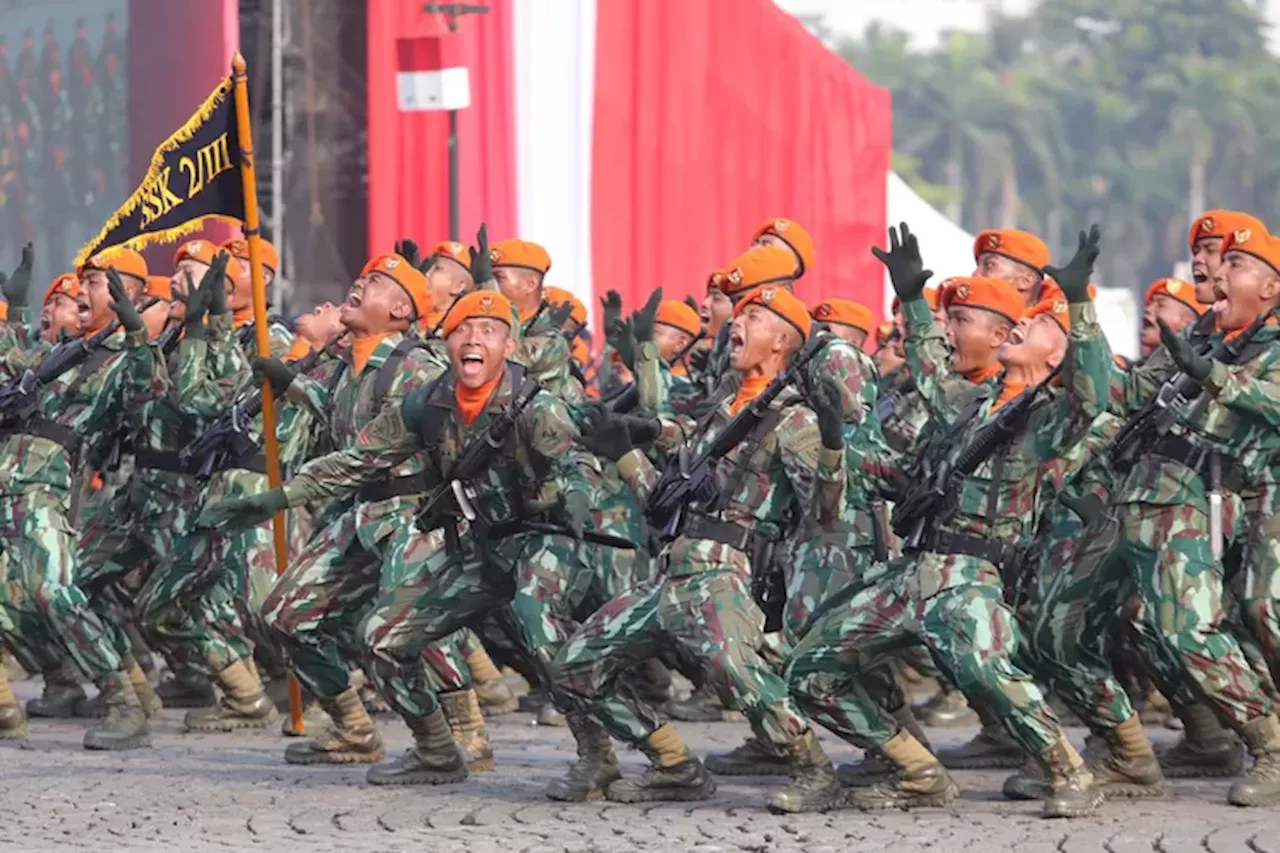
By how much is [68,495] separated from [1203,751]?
186 inches

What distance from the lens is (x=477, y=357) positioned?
9555 mm

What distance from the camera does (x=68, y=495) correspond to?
11.7 m

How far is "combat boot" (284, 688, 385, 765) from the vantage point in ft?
34.5

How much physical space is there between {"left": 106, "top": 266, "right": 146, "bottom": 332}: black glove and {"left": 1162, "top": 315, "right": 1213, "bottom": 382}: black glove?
442 centimetres

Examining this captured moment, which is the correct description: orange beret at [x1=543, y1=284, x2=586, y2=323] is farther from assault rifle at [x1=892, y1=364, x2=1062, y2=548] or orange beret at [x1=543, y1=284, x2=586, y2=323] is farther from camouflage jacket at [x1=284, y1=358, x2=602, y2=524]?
assault rifle at [x1=892, y1=364, x2=1062, y2=548]

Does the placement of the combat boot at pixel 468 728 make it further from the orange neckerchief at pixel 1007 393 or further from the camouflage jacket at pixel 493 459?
the orange neckerchief at pixel 1007 393

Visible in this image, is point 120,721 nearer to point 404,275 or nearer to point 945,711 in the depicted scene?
point 404,275

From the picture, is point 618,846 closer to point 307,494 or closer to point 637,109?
point 307,494

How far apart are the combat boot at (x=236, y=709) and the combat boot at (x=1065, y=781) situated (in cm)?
427

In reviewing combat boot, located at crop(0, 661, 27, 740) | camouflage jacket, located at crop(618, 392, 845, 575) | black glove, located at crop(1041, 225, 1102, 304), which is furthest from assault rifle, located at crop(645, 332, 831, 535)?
combat boot, located at crop(0, 661, 27, 740)

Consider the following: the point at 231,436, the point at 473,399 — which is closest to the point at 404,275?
the point at 473,399

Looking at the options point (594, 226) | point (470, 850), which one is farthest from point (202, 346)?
point (594, 226)

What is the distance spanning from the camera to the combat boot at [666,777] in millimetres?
9383

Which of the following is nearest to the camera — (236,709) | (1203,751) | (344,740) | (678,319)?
(1203,751)
